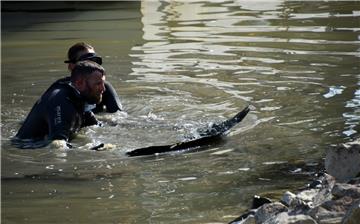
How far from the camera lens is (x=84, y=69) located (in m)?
8.30

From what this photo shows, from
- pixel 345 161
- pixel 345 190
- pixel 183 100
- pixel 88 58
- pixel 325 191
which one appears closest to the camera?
pixel 345 190

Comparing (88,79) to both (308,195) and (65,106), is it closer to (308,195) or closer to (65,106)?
(65,106)

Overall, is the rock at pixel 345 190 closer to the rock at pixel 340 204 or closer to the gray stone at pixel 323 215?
the rock at pixel 340 204

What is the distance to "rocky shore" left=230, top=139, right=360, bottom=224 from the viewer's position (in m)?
4.73

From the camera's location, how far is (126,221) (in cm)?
596

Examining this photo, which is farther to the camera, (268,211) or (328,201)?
(268,211)

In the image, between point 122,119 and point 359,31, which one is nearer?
point 122,119

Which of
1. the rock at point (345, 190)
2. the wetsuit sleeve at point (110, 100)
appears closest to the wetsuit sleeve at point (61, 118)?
the wetsuit sleeve at point (110, 100)

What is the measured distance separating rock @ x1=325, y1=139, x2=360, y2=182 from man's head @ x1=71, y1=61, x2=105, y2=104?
3.12 metres

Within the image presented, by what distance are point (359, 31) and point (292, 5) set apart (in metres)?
3.43

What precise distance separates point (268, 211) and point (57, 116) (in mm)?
3492

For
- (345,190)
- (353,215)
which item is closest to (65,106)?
(345,190)

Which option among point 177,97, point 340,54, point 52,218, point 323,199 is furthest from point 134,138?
point 340,54

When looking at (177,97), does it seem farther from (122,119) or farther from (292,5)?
(292,5)
